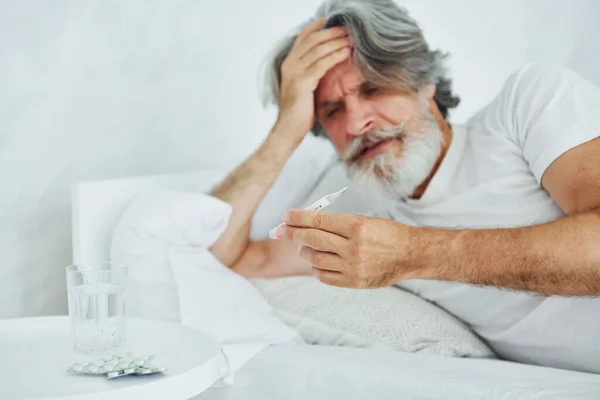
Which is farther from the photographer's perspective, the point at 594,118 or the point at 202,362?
the point at 594,118

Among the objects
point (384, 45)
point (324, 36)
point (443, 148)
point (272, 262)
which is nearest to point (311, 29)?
point (324, 36)

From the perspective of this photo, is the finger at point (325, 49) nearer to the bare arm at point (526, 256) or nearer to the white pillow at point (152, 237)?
the white pillow at point (152, 237)

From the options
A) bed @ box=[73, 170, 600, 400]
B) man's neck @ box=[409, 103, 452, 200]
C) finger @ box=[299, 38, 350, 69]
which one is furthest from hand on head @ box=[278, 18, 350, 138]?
bed @ box=[73, 170, 600, 400]

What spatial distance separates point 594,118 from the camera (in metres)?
1.42

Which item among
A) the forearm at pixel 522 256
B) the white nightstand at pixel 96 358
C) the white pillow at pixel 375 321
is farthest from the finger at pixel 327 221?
the white pillow at pixel 375 321

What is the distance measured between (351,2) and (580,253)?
864mm

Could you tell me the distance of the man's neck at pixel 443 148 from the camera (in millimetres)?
1776

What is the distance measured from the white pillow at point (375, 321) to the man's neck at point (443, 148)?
269 millimetres

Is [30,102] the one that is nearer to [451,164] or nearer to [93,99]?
[93,99]

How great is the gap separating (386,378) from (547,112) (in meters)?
0.60

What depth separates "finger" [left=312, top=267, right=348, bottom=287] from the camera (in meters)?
1.24

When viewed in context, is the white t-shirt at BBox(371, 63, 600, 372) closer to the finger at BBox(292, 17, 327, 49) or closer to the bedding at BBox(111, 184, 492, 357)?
the bedding at BBox(111, 184, 492, 357)

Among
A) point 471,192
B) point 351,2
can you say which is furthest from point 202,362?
point 351,2

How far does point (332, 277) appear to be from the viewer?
1253 mm
